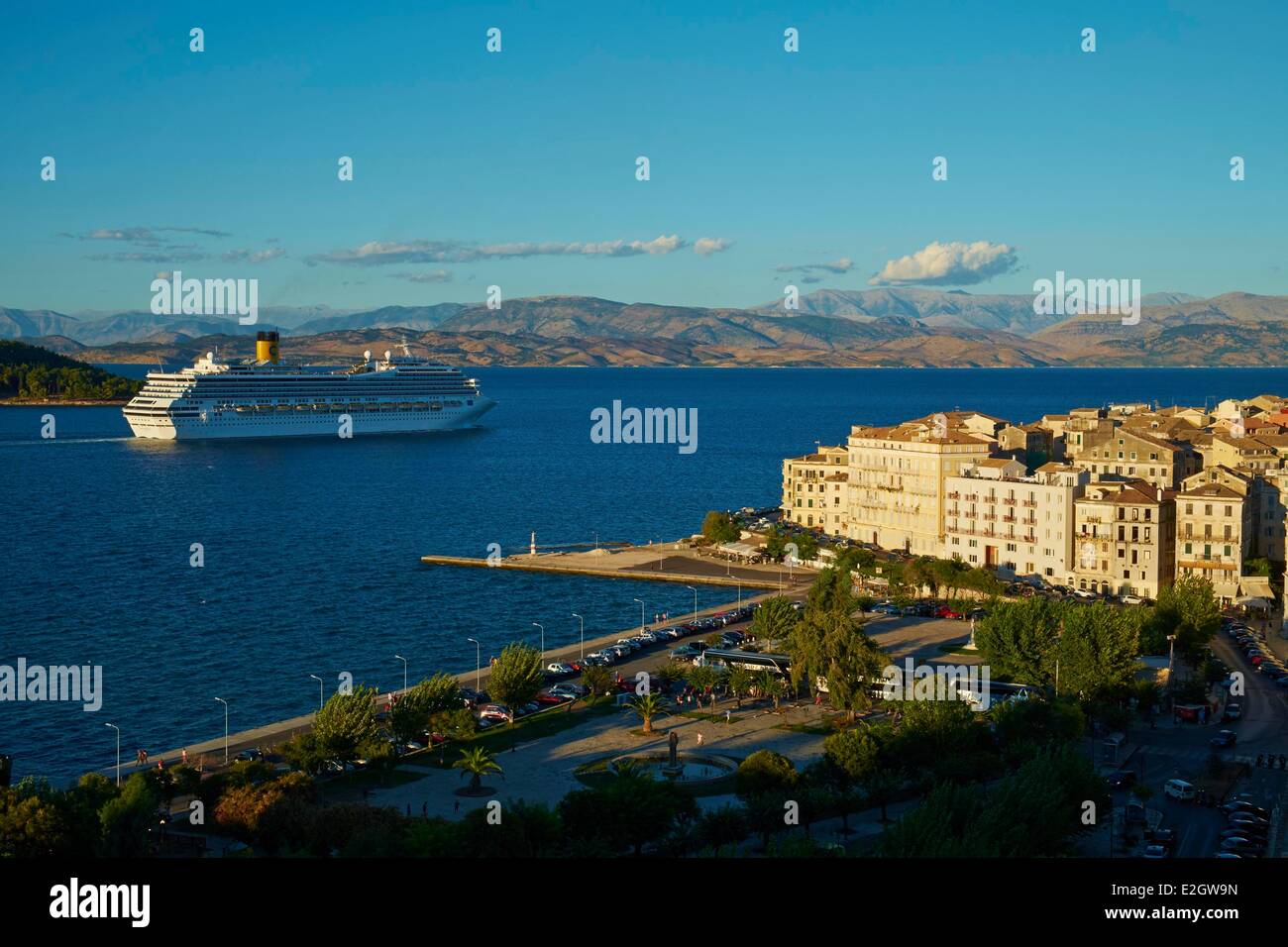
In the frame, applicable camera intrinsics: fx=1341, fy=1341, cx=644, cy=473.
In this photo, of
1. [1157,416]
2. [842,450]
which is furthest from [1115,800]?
[1157,416]

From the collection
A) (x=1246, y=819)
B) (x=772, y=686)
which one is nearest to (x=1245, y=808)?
(x=1246, y=819)

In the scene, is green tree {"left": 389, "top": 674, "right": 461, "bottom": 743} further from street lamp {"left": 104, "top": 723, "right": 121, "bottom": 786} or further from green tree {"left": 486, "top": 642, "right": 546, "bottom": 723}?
street lamp {"left": 104, "top": 723, "right": 121, "bottom": 786}

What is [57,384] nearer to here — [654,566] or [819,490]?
[819,490]

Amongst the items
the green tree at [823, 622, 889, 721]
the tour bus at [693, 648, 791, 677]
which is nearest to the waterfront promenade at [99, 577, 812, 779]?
the tour bus at [693, 648, 791, 677]

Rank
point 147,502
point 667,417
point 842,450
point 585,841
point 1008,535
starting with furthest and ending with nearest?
point 667,417
point 147,502
point 842,450
point 1008,535
point 585,841

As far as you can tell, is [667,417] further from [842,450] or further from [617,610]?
[617,610]
